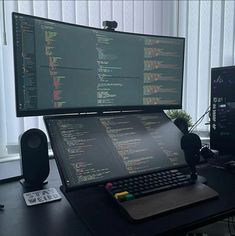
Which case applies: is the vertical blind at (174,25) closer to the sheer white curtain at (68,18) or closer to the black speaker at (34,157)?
the sheer white curtain at (68,18)

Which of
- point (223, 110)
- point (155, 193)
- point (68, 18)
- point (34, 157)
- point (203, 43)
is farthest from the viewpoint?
point (203, 43)

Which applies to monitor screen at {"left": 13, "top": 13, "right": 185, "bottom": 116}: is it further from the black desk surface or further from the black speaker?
the black desk surface

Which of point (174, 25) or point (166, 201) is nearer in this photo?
point (166, 201)

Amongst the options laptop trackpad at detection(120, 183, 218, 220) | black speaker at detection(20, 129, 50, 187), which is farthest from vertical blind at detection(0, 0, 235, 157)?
laptop trackpad at detection(120, 183, 218, 220)

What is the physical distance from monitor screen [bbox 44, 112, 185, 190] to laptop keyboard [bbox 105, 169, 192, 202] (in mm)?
29

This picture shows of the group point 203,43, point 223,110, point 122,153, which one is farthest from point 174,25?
point 122,153

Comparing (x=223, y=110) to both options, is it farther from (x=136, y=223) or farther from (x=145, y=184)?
(x=136, y=223)

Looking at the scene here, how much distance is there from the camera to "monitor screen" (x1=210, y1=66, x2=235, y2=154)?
1174 mm

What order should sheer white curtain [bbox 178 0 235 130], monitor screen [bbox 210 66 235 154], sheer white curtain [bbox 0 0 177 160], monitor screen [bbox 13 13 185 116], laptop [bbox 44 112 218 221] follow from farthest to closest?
1. sheer white curtain [bbox 178 0 235 130]
2. sheer white curtain [bbox 0 0 177 160]
3. monitor screen [bbox 210 66 235 154]
4. monitor screen [bbox 13 13 185 116]
5. laptop [bbox 44 112 218 221]

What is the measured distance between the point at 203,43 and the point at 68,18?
89 cm

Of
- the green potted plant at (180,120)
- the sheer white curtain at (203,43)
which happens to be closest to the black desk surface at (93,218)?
the green potted plant at (180,120)

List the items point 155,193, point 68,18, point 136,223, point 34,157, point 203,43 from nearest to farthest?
1. point 136,223
2. point 155,193
3. point 34,157
4. point 68,18
5. point 203,43

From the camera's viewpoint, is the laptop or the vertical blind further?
the vertical blind

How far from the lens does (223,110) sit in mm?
1195
